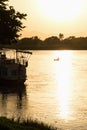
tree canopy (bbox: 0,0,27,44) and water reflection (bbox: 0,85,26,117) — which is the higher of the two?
tree canopy (bbox: 0,0,27,44)

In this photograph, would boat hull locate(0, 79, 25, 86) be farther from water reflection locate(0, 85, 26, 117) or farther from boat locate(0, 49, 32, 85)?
water reflection locate(0, 85, 26, 117)

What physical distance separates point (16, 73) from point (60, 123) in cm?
3931

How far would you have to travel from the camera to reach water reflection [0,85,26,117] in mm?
44731

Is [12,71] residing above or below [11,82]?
above

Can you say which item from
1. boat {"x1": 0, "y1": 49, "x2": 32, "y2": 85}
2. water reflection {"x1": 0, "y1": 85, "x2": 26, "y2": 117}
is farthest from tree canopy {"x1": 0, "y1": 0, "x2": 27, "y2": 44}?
boat {"x1": 0, "y1": 49, "x2": 32, "y2": 85}

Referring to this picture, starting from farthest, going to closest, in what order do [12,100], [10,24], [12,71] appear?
1. [12,71]
2. [12,100]
3. [10,24]

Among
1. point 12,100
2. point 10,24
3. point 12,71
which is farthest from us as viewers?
point 12,71

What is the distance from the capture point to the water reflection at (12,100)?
1761 inches

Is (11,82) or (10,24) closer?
(10,24)

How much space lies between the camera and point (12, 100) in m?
57.7

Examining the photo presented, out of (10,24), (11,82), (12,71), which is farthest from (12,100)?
(10,24)

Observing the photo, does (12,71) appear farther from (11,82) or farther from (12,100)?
(12,100)

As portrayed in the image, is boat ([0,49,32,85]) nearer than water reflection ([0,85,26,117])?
No

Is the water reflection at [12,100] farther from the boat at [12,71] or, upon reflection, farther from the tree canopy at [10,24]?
the tree canopy at [10,24]
